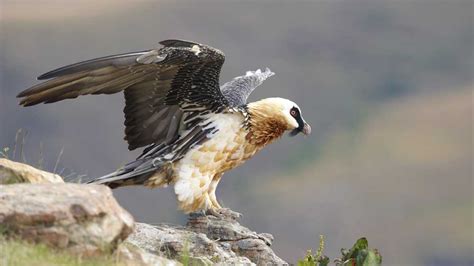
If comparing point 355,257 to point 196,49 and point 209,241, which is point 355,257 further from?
point 196,49

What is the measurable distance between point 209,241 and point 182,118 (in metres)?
1.95

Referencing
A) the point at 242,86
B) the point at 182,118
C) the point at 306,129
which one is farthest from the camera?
the point at 242,86

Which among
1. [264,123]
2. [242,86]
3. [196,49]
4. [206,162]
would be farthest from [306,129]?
[196,49]

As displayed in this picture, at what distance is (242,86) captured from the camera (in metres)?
13.9

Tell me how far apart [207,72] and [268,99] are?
45.9 inches

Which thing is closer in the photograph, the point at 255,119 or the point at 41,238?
the point at 41,238

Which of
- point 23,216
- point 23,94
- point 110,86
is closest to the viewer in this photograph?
point 23,216

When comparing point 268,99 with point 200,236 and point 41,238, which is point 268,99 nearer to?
point 200,236

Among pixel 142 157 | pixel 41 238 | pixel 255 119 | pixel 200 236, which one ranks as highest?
pixel 255 119

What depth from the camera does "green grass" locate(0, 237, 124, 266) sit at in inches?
286

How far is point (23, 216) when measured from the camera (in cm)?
757

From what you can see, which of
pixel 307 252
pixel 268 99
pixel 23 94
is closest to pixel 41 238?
pixel 23 94

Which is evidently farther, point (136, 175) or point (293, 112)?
point (293, 112)

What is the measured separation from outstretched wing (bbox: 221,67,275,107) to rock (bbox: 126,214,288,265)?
6.14ft
